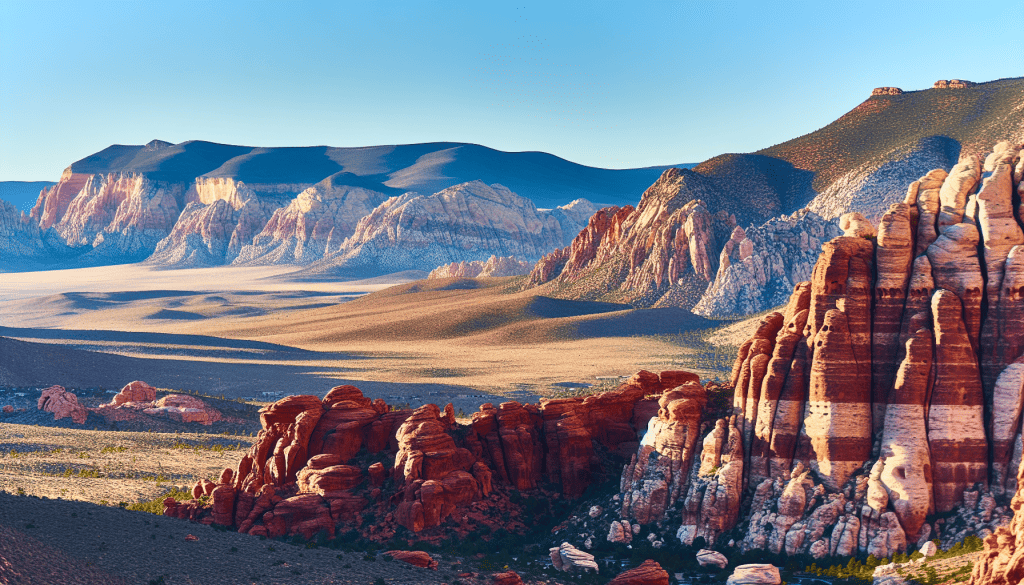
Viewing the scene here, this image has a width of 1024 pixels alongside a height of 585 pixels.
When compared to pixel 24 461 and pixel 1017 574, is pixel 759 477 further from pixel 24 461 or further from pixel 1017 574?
pixel 24 461

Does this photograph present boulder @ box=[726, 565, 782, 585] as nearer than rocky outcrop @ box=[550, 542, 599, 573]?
Yes

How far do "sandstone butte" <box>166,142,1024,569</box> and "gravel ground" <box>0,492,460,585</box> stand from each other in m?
4.79

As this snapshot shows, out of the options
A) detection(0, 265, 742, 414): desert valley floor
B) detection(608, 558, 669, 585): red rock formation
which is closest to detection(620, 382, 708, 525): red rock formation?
detection(608, 558, 669, 585): red rock formation

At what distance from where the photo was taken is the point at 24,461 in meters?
62.7

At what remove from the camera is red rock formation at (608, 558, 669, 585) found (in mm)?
33844

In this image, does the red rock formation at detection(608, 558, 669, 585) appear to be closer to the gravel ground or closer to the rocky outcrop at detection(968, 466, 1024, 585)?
the gravel ground

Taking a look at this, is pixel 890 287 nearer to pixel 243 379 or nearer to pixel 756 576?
pixel 756 576

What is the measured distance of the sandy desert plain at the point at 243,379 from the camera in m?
34.4

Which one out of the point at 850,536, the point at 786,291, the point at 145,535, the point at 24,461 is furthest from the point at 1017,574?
the point at 786,291

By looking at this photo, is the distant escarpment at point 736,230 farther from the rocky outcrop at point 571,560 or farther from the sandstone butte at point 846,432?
the rocky outcrop at point 571,560

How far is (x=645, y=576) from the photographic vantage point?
3391 centimetres

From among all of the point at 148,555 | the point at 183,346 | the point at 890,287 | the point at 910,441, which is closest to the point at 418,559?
the point at 148,555

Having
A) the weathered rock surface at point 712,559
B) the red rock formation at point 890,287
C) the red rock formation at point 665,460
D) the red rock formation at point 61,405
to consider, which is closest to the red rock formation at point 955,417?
the red rock formation at point 890,287

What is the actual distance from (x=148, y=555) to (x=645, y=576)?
641 inches
